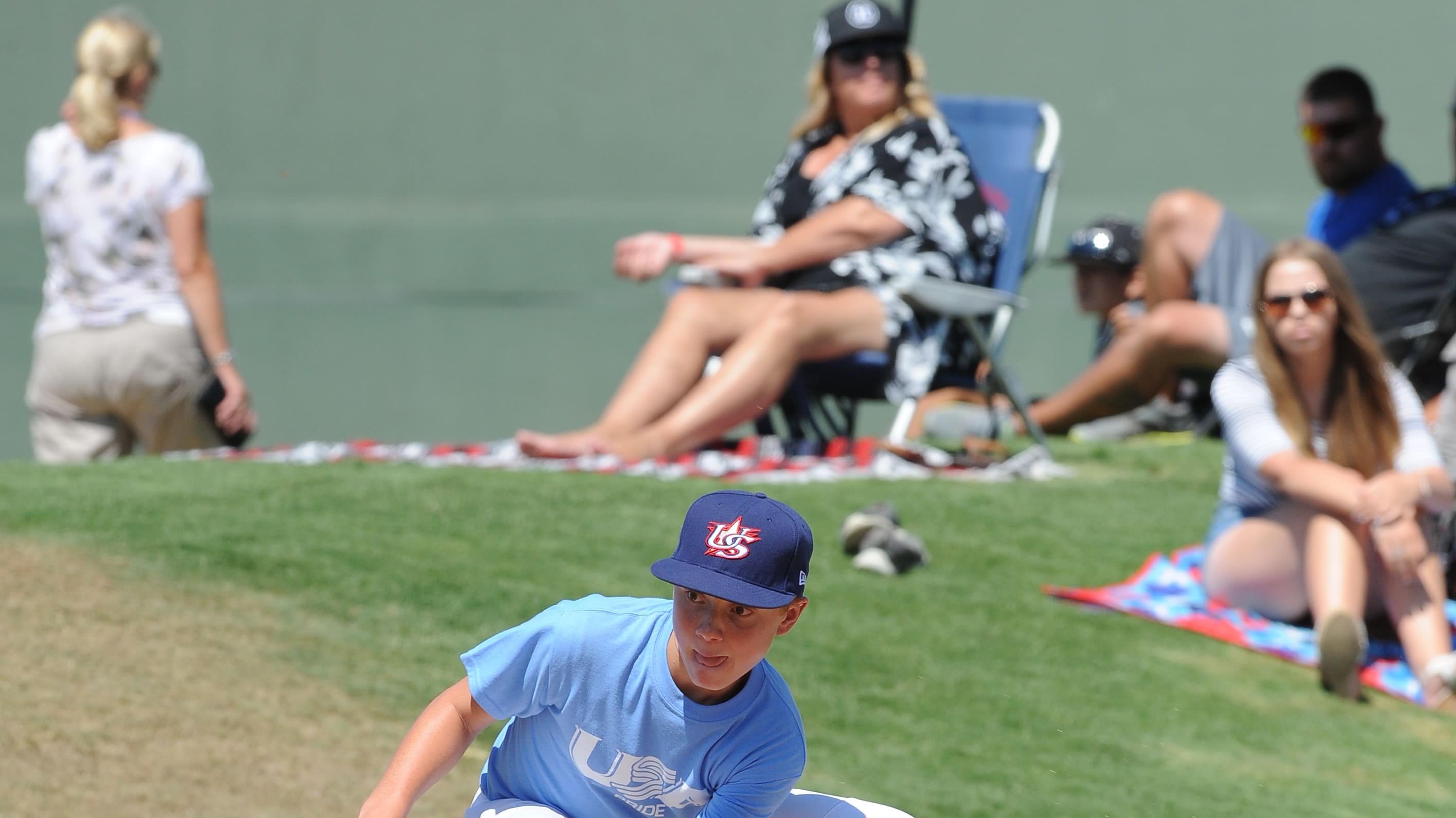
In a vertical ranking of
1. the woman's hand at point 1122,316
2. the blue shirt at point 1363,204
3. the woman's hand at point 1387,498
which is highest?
the blue shirt at point 1363,204

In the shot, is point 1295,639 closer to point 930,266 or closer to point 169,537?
point 930,266

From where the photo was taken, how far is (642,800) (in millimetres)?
2307

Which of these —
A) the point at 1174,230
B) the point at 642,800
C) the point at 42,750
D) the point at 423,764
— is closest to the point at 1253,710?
the point at 642,800

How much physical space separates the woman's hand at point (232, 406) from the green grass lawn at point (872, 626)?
0.36 metres

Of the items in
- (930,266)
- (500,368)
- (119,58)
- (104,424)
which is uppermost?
(119,58)

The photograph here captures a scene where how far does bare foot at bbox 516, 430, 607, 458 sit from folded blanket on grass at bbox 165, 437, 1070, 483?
2 centimetres

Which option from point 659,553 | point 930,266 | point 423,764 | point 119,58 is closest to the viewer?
point 423,764

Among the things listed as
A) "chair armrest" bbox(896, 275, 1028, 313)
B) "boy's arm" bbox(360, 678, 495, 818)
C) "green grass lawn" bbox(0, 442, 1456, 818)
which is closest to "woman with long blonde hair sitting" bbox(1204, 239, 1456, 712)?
Answer: "green grass lawn" bbox(0, 442, 1456, 818)

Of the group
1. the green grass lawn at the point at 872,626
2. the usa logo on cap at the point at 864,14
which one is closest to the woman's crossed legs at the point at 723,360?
the green grass lawn at the point at 872,626

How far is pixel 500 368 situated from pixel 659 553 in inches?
180

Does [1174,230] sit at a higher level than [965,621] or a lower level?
higher

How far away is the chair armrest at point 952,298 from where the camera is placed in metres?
5.70

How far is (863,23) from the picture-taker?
20.0 feet

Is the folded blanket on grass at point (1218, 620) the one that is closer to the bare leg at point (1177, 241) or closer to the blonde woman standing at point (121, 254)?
the bare leg at point (1177, 241)
